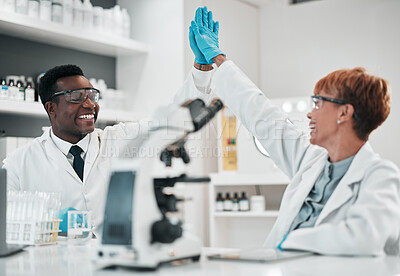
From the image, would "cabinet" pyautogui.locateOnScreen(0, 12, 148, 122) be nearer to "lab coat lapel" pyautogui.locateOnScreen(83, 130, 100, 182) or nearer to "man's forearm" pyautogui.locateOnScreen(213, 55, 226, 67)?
"lab coat lapel" pyautogui.locateOnScreen(83, 130, 100, 182)

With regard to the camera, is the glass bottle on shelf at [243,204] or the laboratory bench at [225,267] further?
the glass bottle on shelf at [243,204]

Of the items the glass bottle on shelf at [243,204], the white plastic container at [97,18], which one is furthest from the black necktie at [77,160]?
the glass bottle on shelf at [243,204]

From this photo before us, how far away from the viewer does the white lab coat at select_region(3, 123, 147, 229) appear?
2.17 metres

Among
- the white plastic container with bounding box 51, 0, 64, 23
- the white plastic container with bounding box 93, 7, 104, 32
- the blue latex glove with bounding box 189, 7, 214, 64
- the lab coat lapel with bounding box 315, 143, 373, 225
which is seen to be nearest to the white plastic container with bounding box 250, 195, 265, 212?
the white plastic container with bounding box 93, 7, 104, 32

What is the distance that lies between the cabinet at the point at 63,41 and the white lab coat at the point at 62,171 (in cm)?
68

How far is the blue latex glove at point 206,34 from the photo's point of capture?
1.95m

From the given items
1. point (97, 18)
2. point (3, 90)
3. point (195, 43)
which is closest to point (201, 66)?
point (195, 43)

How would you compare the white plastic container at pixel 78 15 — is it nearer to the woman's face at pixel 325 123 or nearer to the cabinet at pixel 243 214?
the cabinet at pixel 243 214

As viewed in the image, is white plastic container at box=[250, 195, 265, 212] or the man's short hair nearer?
the man's short hair

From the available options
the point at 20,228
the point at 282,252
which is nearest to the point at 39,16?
the point at 20,228

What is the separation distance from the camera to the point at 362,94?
1484mm

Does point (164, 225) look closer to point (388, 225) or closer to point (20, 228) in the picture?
point (388, 225)

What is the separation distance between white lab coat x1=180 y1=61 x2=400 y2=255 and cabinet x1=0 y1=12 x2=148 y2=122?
1.53 metres

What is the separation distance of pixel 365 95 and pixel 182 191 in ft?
2.10
